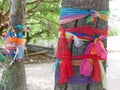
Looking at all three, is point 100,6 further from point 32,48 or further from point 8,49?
point 32,48

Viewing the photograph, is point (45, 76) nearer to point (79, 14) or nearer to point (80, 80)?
point (80, 80)

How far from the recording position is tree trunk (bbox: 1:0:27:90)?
4.67 metres

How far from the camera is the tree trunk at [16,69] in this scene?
467cm

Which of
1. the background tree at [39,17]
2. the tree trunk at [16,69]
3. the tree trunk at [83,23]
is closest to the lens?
the tree trunk at [83,23]

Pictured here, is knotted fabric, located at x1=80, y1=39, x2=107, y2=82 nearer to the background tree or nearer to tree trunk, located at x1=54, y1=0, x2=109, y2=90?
tree trunk, located at x1=54, y1=0, x2=109, y2=90

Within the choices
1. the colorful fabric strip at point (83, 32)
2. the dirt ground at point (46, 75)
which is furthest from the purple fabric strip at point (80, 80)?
the dirt ground at point (46, 75)

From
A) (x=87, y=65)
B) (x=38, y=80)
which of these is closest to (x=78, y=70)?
(x=87, y=65)

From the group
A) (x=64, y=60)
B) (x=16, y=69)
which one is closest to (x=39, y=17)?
(x=16, y=69)

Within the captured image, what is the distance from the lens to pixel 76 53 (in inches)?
73.8

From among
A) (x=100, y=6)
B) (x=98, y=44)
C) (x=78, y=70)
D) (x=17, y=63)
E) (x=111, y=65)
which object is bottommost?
(x=111, y=65)

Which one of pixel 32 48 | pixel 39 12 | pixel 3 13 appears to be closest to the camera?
pixel 3 13

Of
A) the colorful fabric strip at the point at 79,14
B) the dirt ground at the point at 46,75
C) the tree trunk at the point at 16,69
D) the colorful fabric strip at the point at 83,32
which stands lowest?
the dirt ground at the point at 46,75

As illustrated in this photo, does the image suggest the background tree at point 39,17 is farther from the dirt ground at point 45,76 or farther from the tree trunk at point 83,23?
the tree trunk at point 83,23

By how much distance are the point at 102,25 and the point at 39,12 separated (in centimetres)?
809
